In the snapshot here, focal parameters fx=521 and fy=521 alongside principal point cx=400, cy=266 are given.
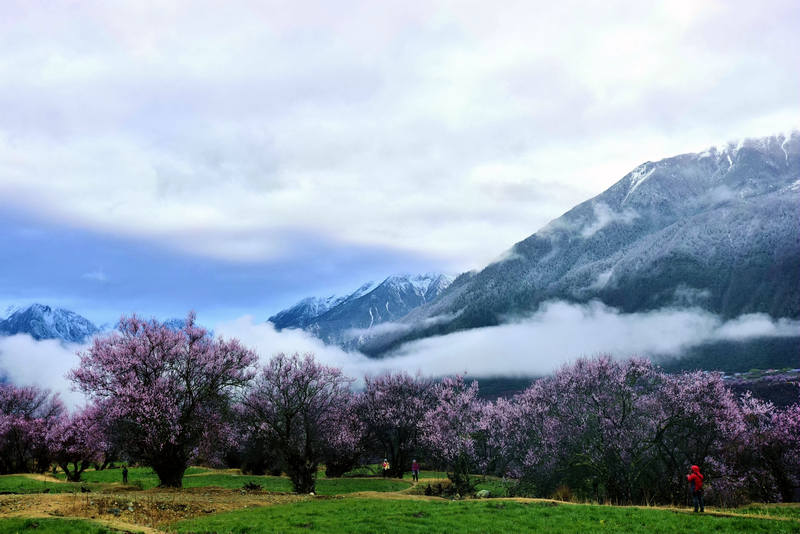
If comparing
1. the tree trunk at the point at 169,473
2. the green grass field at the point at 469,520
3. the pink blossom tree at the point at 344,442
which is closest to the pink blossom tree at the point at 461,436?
the pink blossom tree at the point at 344,442

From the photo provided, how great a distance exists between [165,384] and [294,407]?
37.2 feet

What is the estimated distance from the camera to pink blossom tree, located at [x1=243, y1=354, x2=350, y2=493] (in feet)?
148

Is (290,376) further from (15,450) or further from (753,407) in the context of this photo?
(15,450)

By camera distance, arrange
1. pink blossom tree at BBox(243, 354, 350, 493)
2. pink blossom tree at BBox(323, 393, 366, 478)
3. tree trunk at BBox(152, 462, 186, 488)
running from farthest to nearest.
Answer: pink blossom tree at BBox(323, 393, 366, 478)
pink blossom tree at BBox(243, 354, 350, 493)
tree trunk at BBox(152, 462, 186, 488)

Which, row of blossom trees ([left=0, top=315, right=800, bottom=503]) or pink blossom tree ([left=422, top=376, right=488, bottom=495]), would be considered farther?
pink blossom tree ([left=422, top=376, right=488, bottom=495])

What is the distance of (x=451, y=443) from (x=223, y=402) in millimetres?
20572

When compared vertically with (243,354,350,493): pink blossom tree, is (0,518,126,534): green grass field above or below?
below

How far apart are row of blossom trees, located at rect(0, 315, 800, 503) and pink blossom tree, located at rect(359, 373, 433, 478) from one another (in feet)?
59.8

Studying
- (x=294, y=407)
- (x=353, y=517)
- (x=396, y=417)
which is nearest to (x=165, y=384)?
(x=294, y=407)

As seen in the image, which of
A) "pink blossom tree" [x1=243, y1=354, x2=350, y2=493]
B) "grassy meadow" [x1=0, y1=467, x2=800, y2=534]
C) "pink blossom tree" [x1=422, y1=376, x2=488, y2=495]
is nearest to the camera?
"grassy meadow" [x1=0, y1=467, x2=800, y2=534]

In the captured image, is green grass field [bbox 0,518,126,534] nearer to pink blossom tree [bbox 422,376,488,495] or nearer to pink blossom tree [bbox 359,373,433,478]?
pink blossom tree [bbox 422,376,488,495]

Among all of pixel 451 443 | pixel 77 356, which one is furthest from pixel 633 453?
pixel 77 356

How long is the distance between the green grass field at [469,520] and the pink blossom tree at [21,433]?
59940 millimetres

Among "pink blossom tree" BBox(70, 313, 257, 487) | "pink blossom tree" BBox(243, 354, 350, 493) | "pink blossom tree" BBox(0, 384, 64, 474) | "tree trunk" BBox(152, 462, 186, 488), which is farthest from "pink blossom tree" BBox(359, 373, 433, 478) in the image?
"pink blossom tree" BBox(0, 384, 64, 474)
